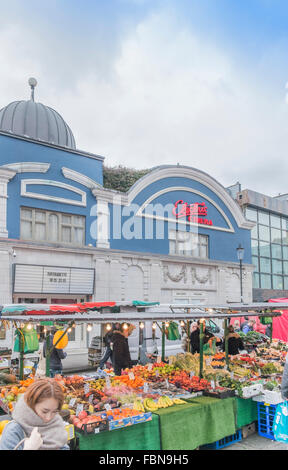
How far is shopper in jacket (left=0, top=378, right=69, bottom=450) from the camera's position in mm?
3092

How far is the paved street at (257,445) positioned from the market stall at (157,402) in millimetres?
370

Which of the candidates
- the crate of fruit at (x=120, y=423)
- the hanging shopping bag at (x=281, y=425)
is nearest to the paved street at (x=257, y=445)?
the hanging shopping bag at (x=281, y=425)

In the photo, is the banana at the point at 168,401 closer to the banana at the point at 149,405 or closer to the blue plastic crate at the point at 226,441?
the banana at the point at 149,405

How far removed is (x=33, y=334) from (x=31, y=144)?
12.6 m

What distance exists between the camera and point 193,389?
809 cm

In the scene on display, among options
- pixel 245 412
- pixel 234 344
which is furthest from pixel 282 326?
pixel 245 412

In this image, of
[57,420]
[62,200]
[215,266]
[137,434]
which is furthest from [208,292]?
[57,420]

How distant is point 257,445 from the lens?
7.67 metres

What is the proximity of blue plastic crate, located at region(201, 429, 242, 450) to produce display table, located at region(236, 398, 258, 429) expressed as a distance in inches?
11.3

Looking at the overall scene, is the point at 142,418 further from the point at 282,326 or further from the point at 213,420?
the point at 282,326

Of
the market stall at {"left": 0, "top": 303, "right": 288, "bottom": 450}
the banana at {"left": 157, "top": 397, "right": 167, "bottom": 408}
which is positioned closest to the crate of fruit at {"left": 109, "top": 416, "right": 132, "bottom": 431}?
the market stall at {"left": 0, "top": 303, "right": 288, "bottom": 450}

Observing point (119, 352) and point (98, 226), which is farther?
point (98, 226)

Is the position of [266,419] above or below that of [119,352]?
below

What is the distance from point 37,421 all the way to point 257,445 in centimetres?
609
